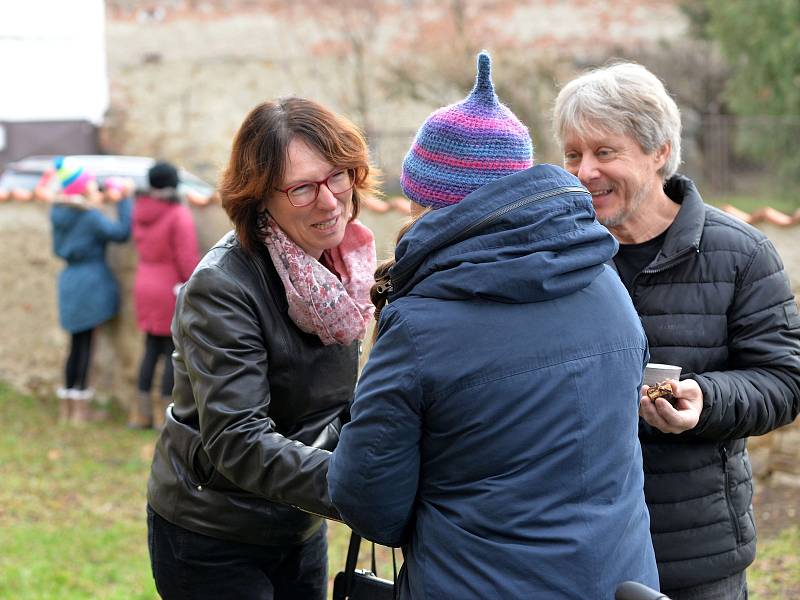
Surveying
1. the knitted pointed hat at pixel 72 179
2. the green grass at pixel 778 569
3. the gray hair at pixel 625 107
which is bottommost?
the green grass at pixel 778 569

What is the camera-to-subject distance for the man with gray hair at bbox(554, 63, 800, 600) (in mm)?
2350

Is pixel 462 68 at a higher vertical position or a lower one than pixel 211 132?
higher

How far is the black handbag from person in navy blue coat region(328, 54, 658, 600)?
0.44 metres

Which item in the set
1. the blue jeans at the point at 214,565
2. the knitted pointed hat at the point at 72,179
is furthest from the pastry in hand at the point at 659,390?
the knitted pointed hat at the point at 72,179

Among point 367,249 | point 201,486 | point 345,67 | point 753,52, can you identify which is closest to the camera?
point 201,486

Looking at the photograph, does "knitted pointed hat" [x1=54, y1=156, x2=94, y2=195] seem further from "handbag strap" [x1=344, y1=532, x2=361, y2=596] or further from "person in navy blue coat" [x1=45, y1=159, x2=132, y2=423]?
"handbag strap" [x1=344, y1=532, x2=361, y2=596]

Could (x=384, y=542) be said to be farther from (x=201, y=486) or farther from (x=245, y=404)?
(x=201, y=486)

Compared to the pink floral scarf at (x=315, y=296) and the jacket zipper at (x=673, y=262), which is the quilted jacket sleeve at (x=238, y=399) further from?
the jacket zipper at (x=673, y=262)

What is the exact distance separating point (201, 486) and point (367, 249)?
744 mm

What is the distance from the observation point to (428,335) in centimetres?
167

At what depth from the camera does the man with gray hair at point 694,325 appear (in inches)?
92.5

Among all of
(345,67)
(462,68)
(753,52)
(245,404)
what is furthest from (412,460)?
(345,67)

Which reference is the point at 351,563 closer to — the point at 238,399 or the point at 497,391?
the point at 238,399

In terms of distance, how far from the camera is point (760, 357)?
234 cm
